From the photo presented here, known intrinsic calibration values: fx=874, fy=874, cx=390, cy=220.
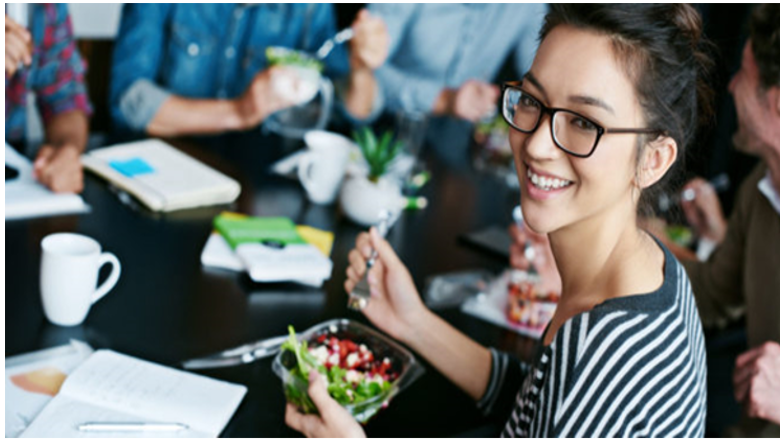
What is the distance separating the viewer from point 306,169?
6.53 feet

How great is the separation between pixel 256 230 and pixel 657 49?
34.4 inches

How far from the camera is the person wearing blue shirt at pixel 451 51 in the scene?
2906mm

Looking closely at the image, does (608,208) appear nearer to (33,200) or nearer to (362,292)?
(362,292)

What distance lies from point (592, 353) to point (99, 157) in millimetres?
1265

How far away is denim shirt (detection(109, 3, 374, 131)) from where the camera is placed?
2434 millimetres

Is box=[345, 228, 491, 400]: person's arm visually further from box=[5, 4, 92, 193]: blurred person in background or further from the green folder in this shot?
box=[5, 4, 92, 193]: blurred person in background

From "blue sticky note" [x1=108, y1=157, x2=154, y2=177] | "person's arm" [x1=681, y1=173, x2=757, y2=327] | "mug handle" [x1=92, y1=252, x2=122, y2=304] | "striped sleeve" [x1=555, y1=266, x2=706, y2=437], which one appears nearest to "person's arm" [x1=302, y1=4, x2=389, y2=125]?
"blue sticky note" [x1=108, y1=157, x2=154, y2=177]

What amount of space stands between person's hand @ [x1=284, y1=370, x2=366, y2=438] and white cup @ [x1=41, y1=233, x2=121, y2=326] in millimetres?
403

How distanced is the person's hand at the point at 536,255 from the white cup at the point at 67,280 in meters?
0.87

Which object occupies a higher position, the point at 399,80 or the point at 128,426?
the point at 399,80

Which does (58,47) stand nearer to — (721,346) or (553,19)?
(553,19)

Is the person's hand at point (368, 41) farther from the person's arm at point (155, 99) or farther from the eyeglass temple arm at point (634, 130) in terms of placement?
the eyeglass temple arm at point (634, 130)

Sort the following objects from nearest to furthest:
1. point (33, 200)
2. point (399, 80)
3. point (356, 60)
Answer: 1. point (33, 200)
2. point (356, 60)
3. point (399, 80)

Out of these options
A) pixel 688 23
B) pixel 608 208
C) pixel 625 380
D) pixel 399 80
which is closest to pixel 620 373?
pixel 625 380
